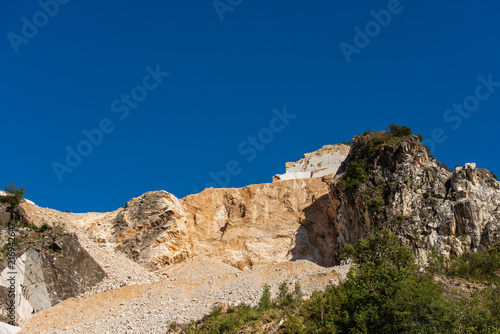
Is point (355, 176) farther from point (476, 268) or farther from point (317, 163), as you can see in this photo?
point (317, 163)

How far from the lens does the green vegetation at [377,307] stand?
54.0ft

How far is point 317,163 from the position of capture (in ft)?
229

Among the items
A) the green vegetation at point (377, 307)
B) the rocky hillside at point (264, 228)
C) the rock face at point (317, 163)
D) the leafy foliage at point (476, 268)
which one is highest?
the rock face at point (317, 163)

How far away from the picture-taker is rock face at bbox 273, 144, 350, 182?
218 feet

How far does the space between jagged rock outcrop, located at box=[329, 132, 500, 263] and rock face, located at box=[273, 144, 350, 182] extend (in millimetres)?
23971

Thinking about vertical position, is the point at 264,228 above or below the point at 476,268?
above

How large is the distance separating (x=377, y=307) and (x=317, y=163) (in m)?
51.9

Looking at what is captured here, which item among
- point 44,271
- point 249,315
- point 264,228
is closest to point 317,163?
point 264,228

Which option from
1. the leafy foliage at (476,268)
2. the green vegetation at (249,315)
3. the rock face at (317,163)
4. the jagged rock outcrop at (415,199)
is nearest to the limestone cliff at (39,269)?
the green vegetation at (249,315)

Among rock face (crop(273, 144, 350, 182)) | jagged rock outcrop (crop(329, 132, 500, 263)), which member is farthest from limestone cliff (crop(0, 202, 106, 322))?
rock face (crop(273, 144, 350, 182))

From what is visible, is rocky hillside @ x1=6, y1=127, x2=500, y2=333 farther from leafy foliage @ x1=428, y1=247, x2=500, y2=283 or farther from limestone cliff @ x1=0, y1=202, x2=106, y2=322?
leafy foliage @ x1=428, y1=247, x2=500, y2=283

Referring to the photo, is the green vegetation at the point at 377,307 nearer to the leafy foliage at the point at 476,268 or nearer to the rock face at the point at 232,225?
the leafy foliage at the point at 476,268

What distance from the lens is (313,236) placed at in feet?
159

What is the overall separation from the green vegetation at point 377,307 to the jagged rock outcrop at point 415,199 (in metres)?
7.90
